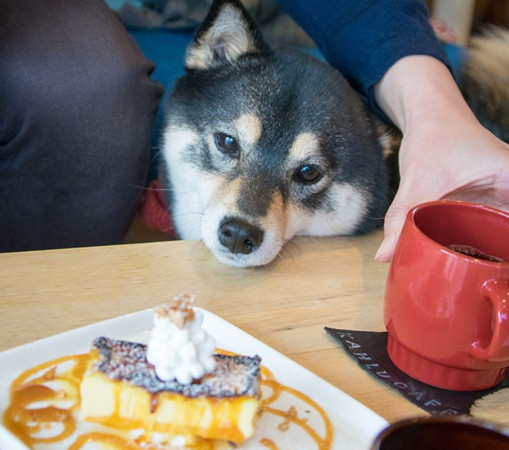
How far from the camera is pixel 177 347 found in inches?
19.5

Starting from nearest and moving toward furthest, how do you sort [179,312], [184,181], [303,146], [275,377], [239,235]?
[179,312] < [275,377] < [239,235] < [303,146] < [184,181]

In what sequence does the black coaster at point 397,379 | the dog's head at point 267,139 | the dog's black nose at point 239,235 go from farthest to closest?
1. the dog's head at point 267,139
2. the dog's black nose at point 239,235
3. the black coaster at point 397,379

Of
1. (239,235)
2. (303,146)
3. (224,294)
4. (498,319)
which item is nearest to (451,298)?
(498,319)

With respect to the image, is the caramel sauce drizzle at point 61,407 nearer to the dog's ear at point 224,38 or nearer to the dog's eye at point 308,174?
the dog's eye at point 308,174

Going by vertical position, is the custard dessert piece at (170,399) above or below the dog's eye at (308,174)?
above

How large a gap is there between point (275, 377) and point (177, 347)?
6.0 inches

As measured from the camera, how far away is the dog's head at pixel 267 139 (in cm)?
112

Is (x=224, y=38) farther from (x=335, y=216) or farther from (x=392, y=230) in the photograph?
(x=392, y=230)

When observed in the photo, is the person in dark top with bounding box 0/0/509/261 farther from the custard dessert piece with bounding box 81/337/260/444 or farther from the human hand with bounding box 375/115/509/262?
the custard dessert piece with bounding box 81/337/260/444

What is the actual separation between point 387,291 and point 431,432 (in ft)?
1.05

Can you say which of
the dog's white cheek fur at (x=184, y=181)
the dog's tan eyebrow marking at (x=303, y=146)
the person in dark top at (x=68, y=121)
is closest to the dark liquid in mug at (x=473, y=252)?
the dog's tan eyebrow marking at (x=303, y=146)

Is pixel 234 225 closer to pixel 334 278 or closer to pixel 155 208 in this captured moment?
pixel 334 278

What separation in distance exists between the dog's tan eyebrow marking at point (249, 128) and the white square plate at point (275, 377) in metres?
0.51

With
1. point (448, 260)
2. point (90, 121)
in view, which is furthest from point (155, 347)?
point (90, 121)
